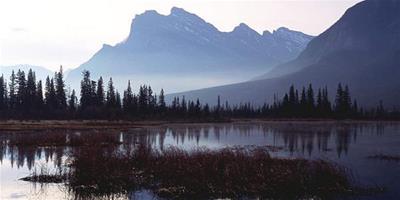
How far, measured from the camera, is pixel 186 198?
93.9 ft

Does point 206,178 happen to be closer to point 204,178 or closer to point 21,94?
point 204,178

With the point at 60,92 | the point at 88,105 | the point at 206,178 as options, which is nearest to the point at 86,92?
the point at 88,105

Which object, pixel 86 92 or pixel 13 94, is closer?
pixel 13 94

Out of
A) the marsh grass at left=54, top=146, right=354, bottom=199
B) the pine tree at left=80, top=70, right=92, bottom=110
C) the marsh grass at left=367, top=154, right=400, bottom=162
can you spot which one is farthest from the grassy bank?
the pine tree at left=80, top=70, right=92, bottom=110

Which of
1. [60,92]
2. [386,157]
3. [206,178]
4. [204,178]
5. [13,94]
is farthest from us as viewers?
[60,92]

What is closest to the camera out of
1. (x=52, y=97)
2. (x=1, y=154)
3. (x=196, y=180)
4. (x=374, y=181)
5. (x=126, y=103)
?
(x=196, y=180)

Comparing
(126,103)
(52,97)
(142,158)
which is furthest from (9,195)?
(126,103)

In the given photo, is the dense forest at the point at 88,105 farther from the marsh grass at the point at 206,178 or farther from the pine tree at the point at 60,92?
the marsh grass at the point at 206,178

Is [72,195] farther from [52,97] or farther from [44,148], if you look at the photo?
[52,97]

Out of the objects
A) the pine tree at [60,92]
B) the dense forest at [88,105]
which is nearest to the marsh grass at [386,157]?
the dense forest at [88,105]

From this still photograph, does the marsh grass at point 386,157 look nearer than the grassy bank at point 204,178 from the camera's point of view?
No

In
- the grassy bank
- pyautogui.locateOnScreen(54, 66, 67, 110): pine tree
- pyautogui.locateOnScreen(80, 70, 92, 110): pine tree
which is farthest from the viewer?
pyautogui.locateOnScreen(80, 70, 92, 110): pine tree

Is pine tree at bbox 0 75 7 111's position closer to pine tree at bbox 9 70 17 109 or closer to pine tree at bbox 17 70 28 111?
pine tree at bbox 9 70 17 109

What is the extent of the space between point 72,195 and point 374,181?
2062cm
